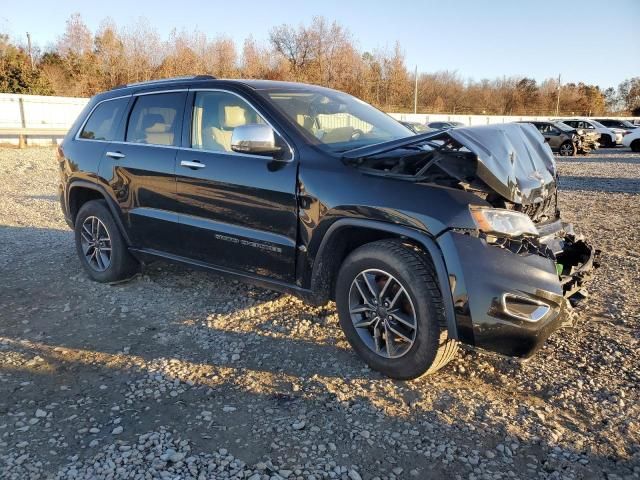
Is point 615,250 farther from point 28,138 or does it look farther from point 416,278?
point 28,138

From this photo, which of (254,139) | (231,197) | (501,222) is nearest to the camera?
(501,222)

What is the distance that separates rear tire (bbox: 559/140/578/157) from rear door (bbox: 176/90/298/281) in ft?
74.2

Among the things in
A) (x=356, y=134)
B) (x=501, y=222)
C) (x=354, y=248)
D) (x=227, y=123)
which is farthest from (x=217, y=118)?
(x=501, y=222)

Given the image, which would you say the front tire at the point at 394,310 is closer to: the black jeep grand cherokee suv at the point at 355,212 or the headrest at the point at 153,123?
the black jeep grand cherokee suv at the point at 355,212

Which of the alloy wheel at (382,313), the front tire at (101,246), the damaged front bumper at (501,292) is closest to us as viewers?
the damaged front bumper at (501,292)

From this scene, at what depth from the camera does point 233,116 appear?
13.8 feet

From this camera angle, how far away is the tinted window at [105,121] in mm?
5148

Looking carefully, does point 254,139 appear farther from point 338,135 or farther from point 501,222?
point 501,222

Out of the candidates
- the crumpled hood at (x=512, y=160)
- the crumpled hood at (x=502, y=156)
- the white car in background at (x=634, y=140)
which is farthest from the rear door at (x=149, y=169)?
the white car in background at (x=634, y=140)

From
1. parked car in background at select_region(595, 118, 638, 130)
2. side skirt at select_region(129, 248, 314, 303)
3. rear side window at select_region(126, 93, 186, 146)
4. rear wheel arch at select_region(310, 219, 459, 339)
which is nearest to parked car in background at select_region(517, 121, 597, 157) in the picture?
parked car in background at select_region(595, 118, 638, 130)

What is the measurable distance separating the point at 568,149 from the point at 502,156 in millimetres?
22688

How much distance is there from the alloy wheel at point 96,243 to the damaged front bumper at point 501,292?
3630mm

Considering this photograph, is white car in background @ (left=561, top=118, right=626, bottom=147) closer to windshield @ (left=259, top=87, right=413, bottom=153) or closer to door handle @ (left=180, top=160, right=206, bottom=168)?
windshield @ (left=259, top=87, right=413, bottom=153)

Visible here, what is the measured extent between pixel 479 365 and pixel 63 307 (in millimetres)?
3564
